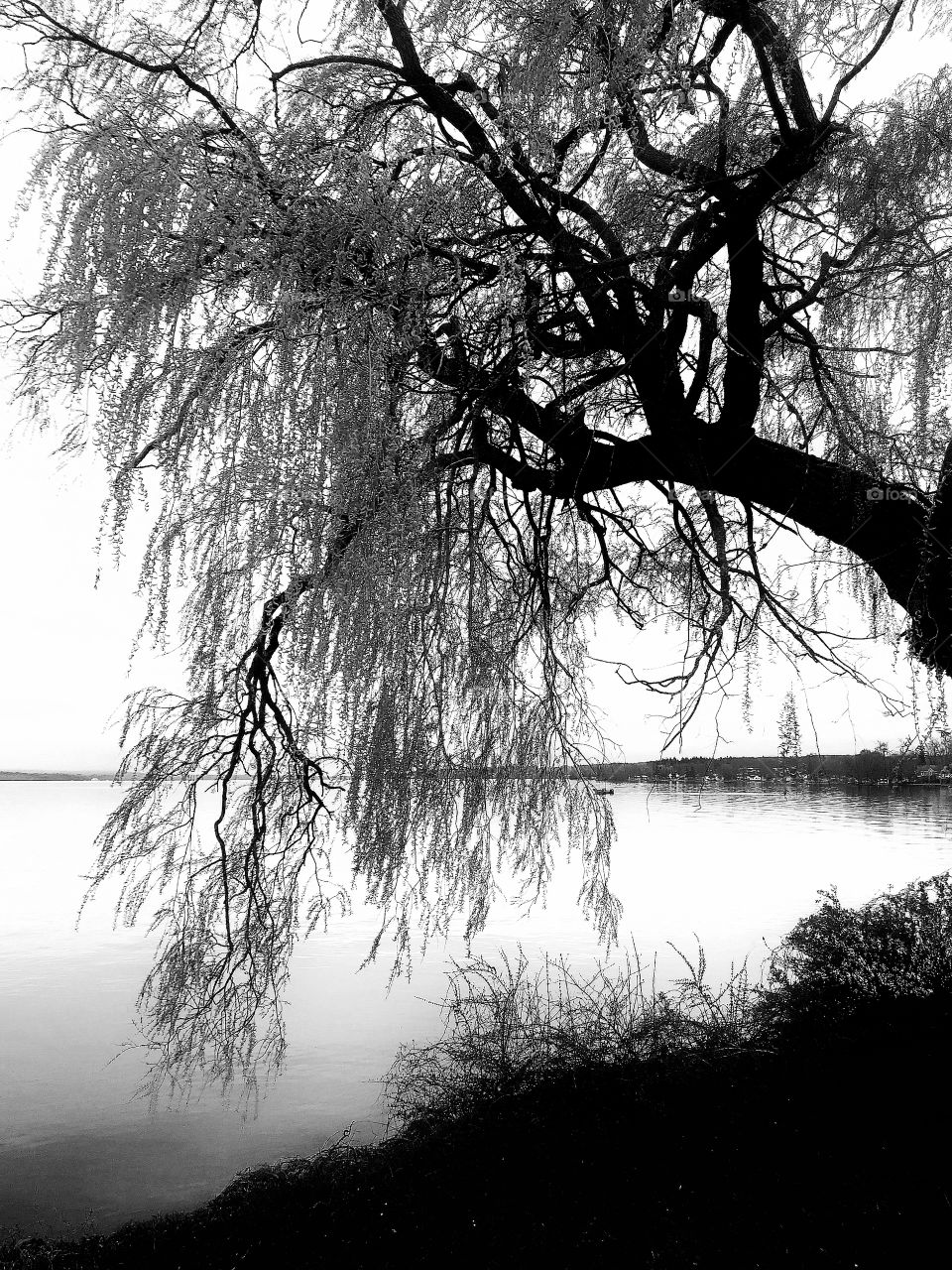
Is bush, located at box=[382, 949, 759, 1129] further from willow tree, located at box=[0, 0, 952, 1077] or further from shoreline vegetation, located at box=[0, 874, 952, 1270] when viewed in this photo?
willow tree, located at box=[0, 0, 952, 1077]

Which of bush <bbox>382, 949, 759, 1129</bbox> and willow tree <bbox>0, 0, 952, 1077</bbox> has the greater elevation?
willow tree <bbox>0, 0, 952, 1077</bbox>

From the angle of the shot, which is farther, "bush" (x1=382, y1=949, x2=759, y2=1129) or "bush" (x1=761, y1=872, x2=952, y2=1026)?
"bush" (x1=761, y1=872, x2=952, y2=1026)

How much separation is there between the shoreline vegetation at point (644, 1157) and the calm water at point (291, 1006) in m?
0.66

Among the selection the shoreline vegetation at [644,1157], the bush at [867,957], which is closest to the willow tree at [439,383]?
the shoreline vegetation at [644,1157]

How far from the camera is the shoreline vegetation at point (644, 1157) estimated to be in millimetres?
1884

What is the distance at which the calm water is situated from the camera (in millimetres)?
3583

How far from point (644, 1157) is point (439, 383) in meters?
2.15

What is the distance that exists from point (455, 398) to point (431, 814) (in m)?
1.14

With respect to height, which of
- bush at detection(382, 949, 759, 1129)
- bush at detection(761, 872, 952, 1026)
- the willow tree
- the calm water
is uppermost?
the willow tree

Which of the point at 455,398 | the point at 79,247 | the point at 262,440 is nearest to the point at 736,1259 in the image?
the point at 262,440

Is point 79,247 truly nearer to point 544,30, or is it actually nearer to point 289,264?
point 289,264

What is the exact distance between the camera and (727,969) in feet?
23.1

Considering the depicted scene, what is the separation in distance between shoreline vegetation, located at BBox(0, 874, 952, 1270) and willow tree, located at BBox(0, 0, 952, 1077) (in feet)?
1.80

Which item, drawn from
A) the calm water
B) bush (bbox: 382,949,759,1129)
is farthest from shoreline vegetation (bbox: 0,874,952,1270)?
the calm water
